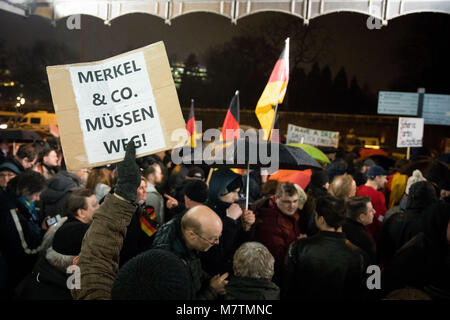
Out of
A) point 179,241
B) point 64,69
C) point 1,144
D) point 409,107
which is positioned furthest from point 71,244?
point 409,107

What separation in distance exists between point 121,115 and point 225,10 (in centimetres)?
564

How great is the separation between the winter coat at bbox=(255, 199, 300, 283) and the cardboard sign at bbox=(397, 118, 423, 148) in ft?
21.9

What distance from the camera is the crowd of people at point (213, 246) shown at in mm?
1994

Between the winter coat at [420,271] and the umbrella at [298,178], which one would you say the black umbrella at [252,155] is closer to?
the umbrella at [298,178]

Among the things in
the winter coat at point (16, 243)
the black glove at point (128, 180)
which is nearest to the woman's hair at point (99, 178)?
the winter coat at point (16, 243)

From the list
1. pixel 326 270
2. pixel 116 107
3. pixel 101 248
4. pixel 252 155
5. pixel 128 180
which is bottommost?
pixel 326 270

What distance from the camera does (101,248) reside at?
6.55ft

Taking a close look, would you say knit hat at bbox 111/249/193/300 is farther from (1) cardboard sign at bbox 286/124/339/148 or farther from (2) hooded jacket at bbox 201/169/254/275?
(1) cardboard sign at bbox 286/124/339/148

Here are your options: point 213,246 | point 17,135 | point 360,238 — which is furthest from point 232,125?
point 17,135

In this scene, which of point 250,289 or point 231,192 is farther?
point 231,192

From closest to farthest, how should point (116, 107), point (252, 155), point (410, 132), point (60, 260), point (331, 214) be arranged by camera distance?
1. point (116, 107)
2. point (60, 260)
3. point (331, 214)
4. point (252, 155)
5. point (410, 132)

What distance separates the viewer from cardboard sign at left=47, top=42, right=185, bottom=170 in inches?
103

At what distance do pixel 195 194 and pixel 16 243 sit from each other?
1780 millimetres

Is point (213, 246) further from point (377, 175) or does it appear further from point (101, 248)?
point (377, 175)
